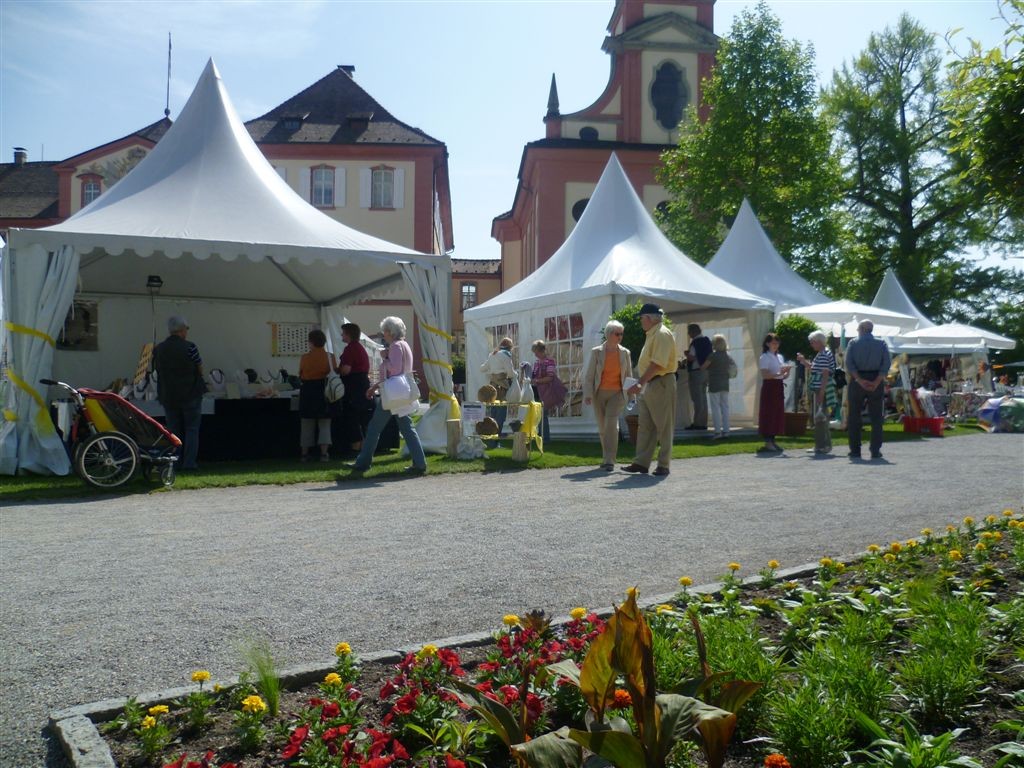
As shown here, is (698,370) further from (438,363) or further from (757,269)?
(757,269)

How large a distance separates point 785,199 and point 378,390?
68.2ft

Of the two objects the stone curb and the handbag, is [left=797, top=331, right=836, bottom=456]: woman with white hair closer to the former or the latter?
the handbag

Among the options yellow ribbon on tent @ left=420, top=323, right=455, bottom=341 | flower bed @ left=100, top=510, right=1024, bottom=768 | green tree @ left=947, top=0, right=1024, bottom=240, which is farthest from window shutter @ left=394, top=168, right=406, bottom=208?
flower bed @ left=100, top=510, right=1024, bottom=768

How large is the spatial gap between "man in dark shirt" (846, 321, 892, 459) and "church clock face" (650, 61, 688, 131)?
31743mm

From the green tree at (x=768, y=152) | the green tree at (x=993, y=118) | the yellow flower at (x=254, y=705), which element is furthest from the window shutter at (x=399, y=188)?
the yellow flower at (x=254, y=705)

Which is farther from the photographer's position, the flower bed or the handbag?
the handbag

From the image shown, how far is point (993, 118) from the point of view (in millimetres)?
4527

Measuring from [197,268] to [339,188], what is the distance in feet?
82.4

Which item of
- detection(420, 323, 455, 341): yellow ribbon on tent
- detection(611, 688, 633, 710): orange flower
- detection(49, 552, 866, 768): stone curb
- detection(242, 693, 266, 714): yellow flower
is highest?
detection(420, 323, 455, 341): yellow ribbon on tent

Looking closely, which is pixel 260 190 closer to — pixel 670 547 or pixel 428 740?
pixel 670 547

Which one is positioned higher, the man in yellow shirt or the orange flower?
the man in yellow shirt

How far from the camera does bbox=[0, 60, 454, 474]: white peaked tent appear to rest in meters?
9.58

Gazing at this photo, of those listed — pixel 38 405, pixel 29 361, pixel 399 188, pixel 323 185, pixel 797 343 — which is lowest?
pixel 38 405

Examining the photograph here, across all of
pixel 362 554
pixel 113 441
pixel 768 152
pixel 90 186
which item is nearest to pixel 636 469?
pixel 362 554
